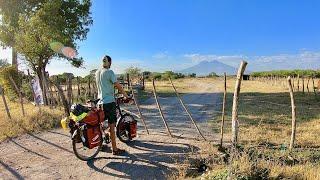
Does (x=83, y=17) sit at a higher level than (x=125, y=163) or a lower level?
higher

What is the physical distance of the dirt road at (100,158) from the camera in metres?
7.93

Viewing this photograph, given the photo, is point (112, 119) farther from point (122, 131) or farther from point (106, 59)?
point (106, 59)

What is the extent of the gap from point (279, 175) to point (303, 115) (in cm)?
994

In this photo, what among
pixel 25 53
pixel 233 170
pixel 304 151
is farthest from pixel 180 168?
pixel 25 53

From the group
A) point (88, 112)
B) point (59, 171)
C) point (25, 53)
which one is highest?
point (25, 53)

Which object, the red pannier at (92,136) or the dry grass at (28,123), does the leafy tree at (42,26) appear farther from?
the red pannier at (92,136)

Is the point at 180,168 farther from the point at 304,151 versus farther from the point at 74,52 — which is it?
the point at 74,52

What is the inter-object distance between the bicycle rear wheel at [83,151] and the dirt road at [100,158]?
5.2 inches

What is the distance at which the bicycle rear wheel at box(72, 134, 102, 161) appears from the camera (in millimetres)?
8602

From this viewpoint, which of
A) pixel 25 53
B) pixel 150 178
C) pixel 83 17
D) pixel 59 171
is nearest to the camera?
pixel 150 178

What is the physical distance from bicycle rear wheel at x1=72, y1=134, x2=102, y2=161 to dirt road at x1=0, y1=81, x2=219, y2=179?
132 mm

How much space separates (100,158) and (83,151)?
Answer: 673 mm

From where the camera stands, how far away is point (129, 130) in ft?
33.1

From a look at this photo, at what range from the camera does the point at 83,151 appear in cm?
934
